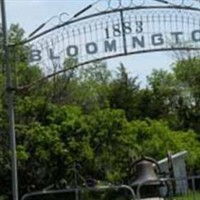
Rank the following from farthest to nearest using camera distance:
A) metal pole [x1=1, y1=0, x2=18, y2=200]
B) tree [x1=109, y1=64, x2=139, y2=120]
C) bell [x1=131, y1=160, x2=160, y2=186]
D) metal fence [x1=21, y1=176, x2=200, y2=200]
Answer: tree [x1=109, y1=64, x2=139, y2=120], bell [x1=131, y1=160, x2=160, y2=186], metal fence [x1=21, y1=176, x2=200, y2=200], metal pole [x1=1, y1=0, x2=18, y2=200]

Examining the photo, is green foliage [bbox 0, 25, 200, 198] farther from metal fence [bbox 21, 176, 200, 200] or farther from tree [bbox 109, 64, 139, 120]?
tree [bbox 109, 64, 139, 120]

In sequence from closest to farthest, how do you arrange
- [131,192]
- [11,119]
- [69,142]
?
[11,119], [131,192], [69,142]

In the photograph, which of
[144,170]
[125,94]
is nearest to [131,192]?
[144,170]

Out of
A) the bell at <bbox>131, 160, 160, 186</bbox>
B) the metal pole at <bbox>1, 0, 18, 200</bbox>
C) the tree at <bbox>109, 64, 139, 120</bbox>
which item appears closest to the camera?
the metal pole at <bbox>1, 0, 18, 200</bbox>

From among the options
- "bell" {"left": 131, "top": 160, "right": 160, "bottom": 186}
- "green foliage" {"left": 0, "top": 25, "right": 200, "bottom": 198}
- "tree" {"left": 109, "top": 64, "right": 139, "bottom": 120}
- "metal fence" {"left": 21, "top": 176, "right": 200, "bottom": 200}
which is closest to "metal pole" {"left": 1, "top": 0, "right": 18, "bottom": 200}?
"metal fence" {"left": 21, "top": 176, "right": 200, "bottom": 200}

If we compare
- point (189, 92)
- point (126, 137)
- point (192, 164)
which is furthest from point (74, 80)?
point (126, 137)

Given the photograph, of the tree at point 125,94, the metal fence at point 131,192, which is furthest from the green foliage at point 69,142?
the tree at point 125,94

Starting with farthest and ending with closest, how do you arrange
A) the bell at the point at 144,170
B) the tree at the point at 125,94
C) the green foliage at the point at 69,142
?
the tree at the point at 125,94, the green foliage at the point at 69,142, the bell at the point at 144,170

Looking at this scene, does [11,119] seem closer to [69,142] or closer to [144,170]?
[144,170]

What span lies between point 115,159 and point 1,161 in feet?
10.6

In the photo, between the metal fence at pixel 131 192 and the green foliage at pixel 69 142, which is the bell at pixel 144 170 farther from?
the green foliage at pixel 69 142

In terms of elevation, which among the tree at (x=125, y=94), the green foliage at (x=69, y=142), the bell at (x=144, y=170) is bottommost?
the bell at (x=144, y=170)

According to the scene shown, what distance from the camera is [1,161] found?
24250mm

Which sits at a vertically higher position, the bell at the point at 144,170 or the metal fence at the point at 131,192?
the bell at the point at 144,170
